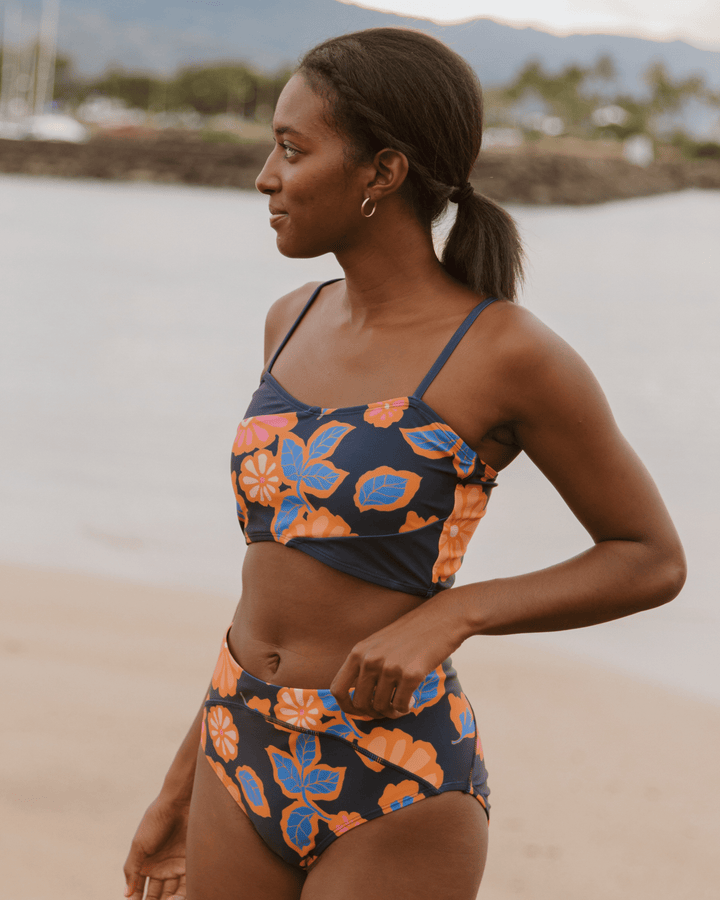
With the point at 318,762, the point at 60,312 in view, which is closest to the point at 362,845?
the point at 318,762

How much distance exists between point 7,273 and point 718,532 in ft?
55.7

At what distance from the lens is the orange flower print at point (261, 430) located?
132cm

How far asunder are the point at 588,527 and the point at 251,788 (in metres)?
0.57

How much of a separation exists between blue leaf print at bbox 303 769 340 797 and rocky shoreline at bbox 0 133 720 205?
123ft

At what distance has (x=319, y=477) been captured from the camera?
1250 millimetres

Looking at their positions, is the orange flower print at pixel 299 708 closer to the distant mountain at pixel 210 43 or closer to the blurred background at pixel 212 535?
the blurred background at pixel 212 535

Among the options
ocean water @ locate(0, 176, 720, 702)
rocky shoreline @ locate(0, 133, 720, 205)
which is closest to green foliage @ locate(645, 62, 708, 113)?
rocky shoreline @ locate(0, 133, 720, 205)

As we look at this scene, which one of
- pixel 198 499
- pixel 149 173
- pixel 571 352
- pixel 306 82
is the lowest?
pixel 149 173

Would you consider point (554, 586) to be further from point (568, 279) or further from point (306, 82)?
point (568, 279)

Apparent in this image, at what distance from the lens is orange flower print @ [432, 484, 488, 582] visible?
4.17 ft

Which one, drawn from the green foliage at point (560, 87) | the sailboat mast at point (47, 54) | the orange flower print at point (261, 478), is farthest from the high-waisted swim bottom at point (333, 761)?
the sailboat mast at point (47, 54)

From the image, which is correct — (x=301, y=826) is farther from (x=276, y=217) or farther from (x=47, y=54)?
(x=47, y=54)

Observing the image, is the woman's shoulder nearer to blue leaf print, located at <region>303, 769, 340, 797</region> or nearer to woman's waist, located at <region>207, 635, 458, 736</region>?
woman's waist, located at <region>207, 635, 458, 736</region>

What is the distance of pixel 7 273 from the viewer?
20.6m
